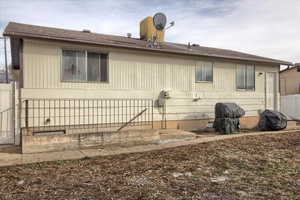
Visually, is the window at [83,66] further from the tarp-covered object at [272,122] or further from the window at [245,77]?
the tarp-covered object at [272,122]

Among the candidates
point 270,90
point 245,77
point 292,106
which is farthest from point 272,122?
point 292,106

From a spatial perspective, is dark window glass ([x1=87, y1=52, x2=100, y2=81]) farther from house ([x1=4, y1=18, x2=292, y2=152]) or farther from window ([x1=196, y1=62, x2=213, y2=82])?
window ([x1=196, y1=62, x2=213, y2=82])

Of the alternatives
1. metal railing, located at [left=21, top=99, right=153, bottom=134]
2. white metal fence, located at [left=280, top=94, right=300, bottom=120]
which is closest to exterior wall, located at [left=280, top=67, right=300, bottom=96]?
white metal fence, located at [left=280, top=94, right=300, bottom=120]

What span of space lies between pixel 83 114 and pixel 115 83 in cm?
166

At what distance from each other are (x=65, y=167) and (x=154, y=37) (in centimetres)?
825

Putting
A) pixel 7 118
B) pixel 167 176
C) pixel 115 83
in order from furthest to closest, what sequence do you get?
pixel 115 83, pixel 7 118, pixel 167 176

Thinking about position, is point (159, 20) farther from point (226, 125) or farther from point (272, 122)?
point (272, 122)

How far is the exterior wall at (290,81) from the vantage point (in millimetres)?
24047

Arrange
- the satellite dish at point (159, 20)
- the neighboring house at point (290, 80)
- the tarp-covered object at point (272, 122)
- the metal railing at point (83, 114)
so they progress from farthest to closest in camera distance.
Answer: the neighboring house at point (290, 80), the satellite dish at point (159, 20), the tarp-covered object at point (272, 122), the metal railing at point (83, 114)

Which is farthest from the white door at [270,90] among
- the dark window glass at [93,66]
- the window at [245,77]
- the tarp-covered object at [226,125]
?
the dark window glass at [93,66]

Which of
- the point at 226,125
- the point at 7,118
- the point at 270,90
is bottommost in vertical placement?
the point at 226,125

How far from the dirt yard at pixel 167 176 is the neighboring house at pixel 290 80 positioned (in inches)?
794

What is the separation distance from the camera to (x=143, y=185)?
4.20 m

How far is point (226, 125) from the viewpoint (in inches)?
398
